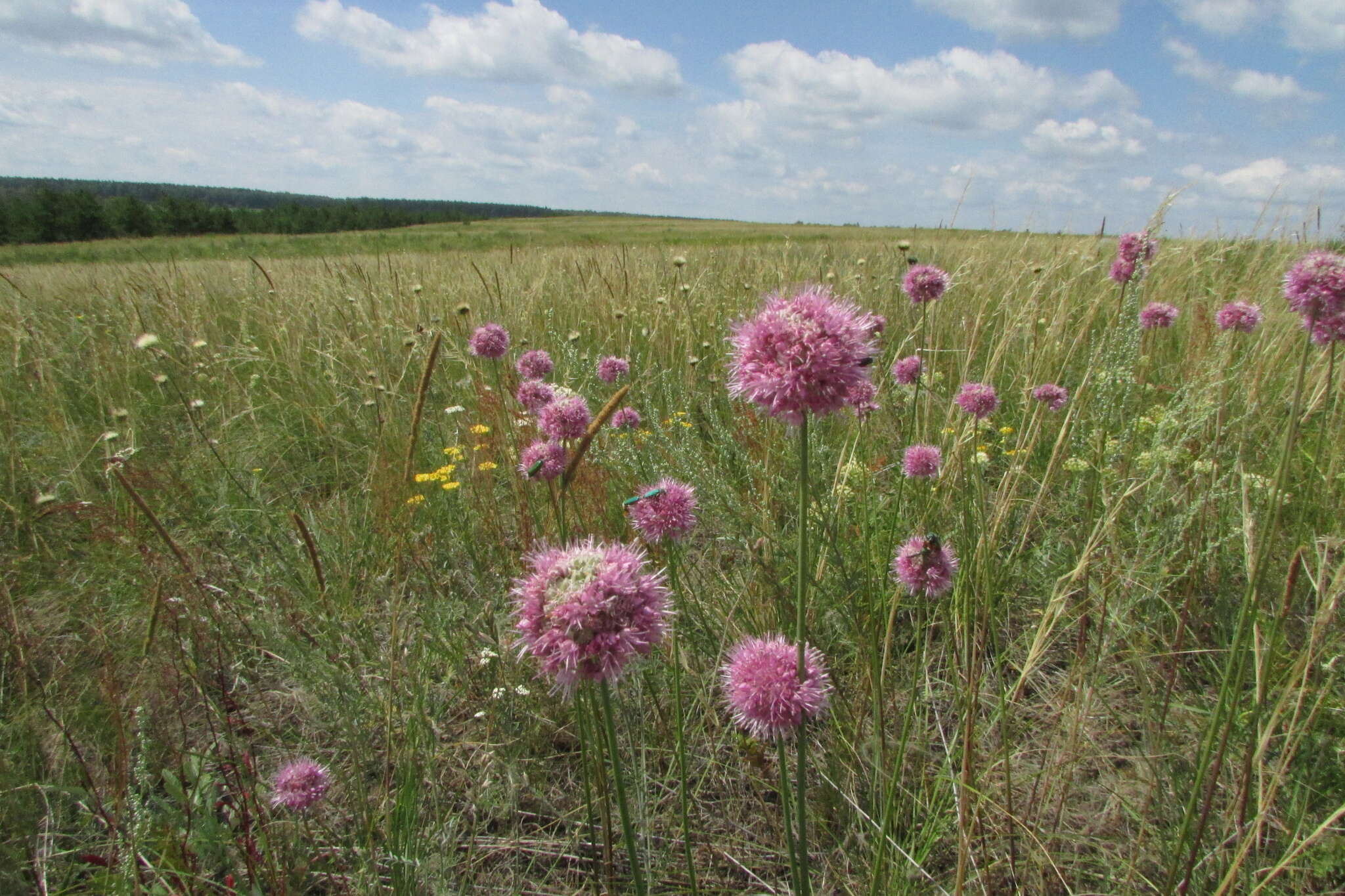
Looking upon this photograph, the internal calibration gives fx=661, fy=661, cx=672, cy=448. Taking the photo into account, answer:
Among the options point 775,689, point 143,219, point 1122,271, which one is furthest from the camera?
point 143,219

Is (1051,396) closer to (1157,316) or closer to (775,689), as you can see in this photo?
(1157,316)

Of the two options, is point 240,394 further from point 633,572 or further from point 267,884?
point 633,572

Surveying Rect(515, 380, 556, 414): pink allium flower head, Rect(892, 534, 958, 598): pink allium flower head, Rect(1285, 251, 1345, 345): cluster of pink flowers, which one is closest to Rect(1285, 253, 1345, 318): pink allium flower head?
Rect(1285, 251, 1345, 345): cluster of pink flowers

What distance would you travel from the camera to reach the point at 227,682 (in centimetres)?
217

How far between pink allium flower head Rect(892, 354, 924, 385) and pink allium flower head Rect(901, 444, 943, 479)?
377 millimetres

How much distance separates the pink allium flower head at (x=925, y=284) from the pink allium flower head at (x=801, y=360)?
135cm

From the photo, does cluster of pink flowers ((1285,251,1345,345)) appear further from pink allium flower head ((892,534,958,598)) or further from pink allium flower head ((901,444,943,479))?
pink allium flower head ((901,444,943,479))

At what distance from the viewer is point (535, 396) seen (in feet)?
7.80

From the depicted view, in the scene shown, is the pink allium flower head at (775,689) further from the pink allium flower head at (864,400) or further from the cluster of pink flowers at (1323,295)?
the cluster of pink flowers at (1323,295)

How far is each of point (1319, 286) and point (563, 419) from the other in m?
1.74

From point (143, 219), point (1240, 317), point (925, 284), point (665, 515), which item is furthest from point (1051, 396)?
point (143, 219)

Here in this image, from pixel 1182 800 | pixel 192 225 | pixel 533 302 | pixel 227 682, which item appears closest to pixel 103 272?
pixel 533 302

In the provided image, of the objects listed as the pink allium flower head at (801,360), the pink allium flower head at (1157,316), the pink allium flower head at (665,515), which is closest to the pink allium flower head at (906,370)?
the pink allium flower head at (1157,316)

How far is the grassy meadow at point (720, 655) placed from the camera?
4.62 ft
